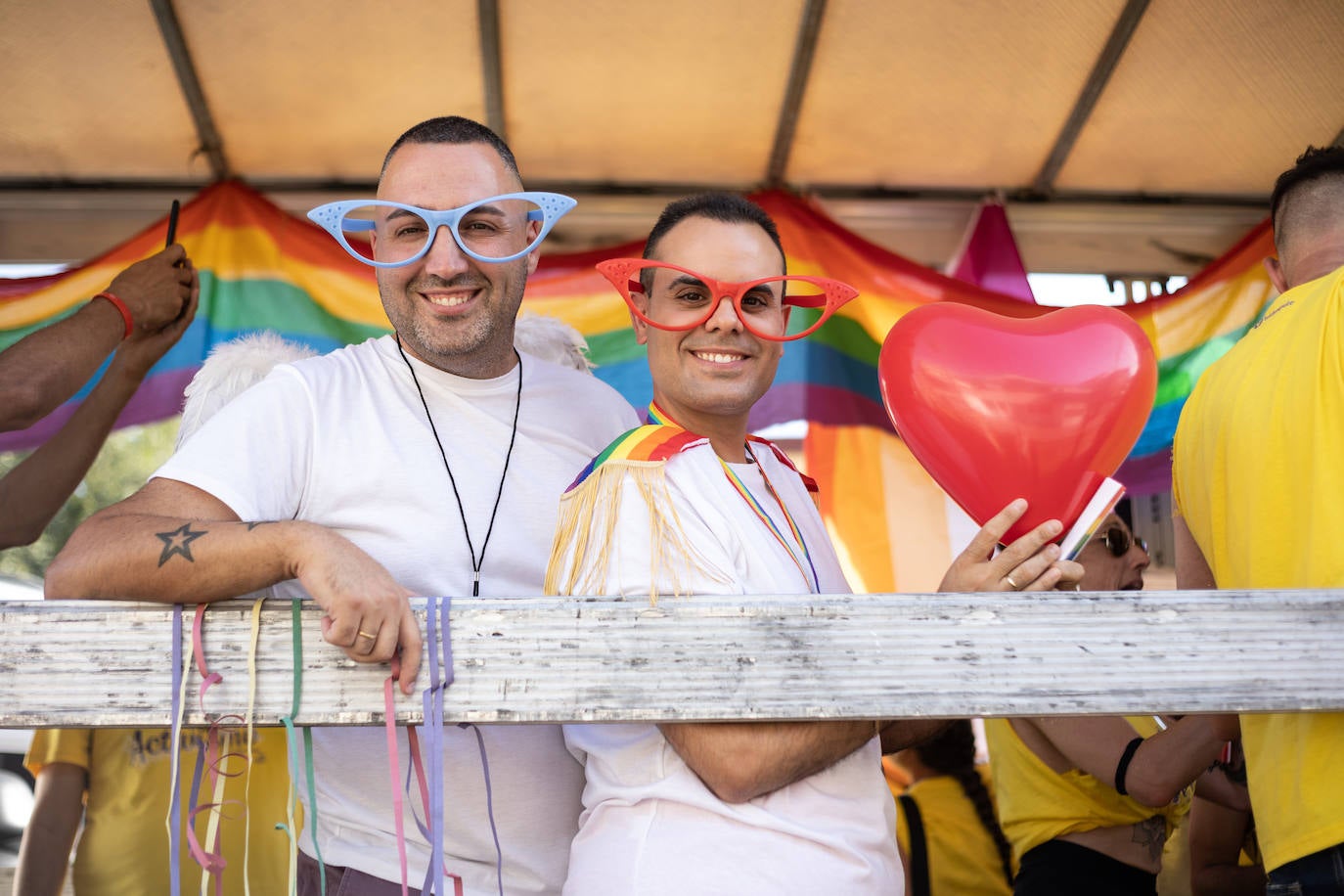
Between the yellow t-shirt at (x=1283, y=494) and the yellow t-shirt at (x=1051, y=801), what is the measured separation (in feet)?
2.61

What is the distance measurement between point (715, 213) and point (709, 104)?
164 centimetres

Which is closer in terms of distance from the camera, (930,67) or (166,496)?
(166,496)

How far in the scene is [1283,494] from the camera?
71.2 inches

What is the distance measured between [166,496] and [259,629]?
361 mm

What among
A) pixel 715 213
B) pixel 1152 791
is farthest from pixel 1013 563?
pixel 1152 791

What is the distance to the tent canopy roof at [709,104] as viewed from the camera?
3.10 metres

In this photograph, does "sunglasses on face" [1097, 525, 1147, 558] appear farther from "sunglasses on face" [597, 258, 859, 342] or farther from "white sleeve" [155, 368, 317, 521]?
"white sleeve" [155, 368, 317, 521]

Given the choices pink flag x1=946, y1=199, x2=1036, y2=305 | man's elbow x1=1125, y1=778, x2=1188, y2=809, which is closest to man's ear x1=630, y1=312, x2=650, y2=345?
man's elbow x1=1125, y1=778, x2=1188, y2=809

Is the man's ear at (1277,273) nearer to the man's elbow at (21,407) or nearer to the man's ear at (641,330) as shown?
the man's ear at (641,330)

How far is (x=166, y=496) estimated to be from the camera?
157 centimetres

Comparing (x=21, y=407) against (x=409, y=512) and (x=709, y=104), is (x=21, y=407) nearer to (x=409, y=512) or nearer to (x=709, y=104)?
(x=409, y=512)

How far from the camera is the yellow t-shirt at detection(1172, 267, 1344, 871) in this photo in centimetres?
166

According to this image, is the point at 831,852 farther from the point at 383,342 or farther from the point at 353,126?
the point at 353,126

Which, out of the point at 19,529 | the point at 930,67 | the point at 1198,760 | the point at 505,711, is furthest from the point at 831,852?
the point at 930,67
